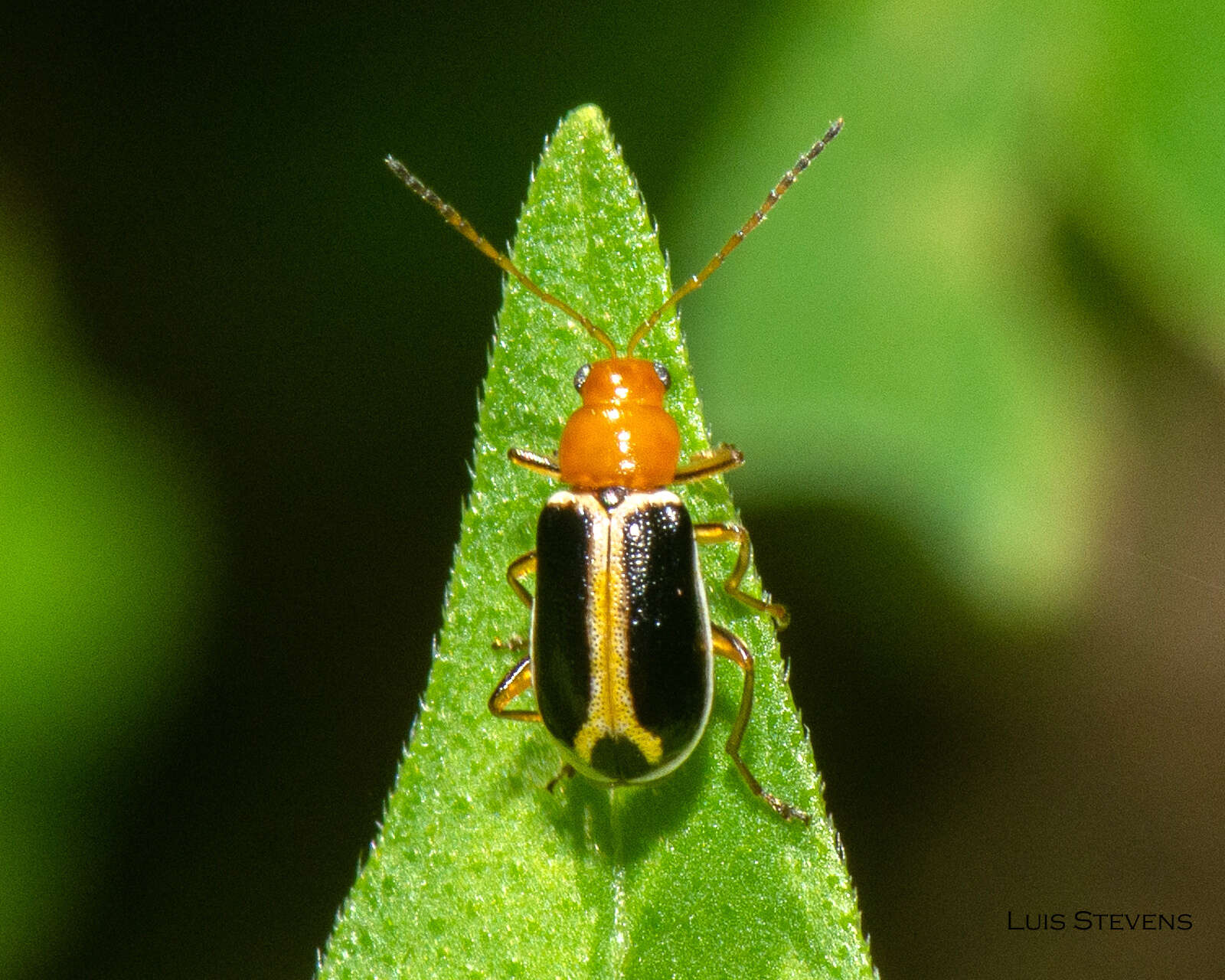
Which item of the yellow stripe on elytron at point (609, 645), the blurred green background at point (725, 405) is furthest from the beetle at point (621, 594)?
the blurred green background at point (725, 405)

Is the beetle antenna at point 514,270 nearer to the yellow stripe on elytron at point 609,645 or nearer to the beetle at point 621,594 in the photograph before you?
the beetle at point 621,594

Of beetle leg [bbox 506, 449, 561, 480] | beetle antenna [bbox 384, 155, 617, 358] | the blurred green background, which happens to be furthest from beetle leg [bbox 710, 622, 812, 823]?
the blurred green background

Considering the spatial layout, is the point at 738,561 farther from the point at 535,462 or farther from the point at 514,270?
the point at 514,270

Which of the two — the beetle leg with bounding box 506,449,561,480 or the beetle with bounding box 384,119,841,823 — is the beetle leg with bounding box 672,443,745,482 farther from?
the beetle leg with bounding box 506,449,561,480

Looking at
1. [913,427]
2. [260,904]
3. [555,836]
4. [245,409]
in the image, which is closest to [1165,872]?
[913,427]

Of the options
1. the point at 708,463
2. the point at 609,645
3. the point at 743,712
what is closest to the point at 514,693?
the point at 609,645

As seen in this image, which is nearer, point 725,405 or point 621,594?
point 621,594
